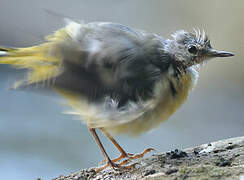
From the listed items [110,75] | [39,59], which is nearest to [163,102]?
[110,75]

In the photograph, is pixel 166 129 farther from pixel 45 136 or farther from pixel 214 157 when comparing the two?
pixel 214 157

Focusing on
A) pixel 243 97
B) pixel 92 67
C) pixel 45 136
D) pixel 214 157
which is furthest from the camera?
pixel 243 97

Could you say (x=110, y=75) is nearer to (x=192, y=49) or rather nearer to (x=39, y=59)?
(x=39, y=59)

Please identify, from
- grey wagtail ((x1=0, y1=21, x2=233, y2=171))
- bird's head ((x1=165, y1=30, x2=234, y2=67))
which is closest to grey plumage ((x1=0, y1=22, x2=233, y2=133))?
grey wagtail ((x1=0, y1=21, x2=233, y2=171))

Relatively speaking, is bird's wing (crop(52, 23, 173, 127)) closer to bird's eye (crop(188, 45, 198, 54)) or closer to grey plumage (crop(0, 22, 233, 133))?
grey plumage (crop(0, 22, 233, 133))

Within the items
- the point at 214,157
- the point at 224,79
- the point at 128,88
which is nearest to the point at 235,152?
the point at 214,157

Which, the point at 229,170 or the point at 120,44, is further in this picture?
→ the point at 120,44

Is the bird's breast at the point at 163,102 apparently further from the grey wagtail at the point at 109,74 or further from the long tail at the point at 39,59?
the long tail at the point at 39,59
